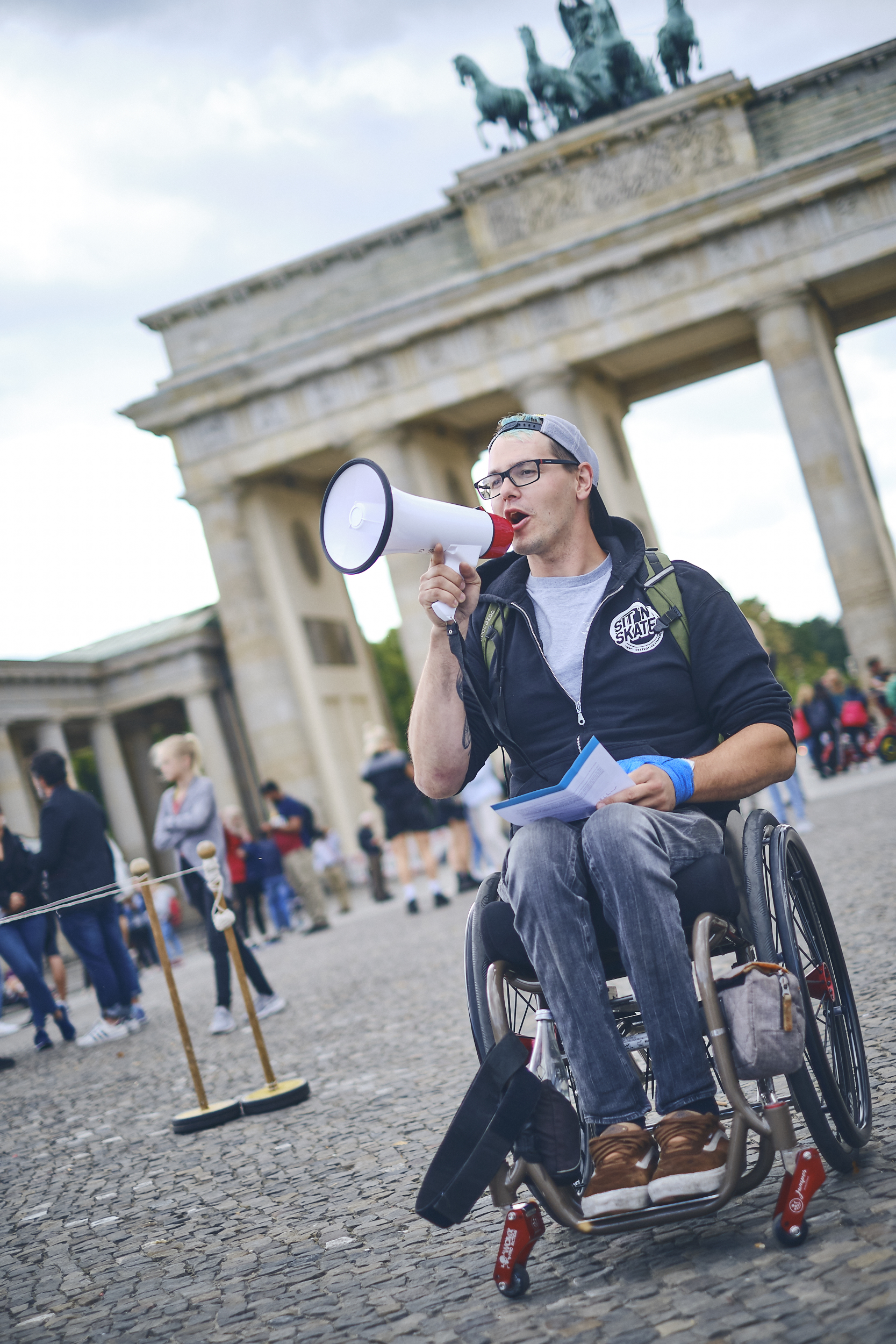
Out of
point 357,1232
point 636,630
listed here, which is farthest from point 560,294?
point 357,1232

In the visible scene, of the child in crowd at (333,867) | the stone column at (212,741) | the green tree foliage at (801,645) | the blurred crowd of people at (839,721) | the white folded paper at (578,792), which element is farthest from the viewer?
the green tree foliage at (801,645)

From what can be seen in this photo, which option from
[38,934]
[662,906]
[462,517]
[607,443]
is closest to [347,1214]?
[662,906]

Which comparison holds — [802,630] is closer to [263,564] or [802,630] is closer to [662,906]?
[263,564]

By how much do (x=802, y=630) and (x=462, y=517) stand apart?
4090 inches

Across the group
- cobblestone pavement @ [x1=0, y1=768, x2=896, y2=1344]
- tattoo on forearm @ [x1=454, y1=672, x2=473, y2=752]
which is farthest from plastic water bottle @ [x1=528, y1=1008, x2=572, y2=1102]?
tattoo on forearm @ [x1=454, y1=672, x2=473, y2=752]

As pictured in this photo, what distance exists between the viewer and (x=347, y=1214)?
342cm

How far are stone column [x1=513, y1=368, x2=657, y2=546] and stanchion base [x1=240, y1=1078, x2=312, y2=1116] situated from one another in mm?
22555

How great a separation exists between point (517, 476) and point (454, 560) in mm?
292

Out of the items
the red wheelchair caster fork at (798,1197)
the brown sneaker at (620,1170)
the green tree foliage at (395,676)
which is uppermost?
the green tree foliage at (395,676)

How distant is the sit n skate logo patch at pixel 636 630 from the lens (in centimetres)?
292

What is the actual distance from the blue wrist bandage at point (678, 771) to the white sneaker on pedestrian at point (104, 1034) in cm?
743

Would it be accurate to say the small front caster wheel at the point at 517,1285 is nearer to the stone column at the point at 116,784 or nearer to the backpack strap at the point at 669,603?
the backpack strap at the point at 669,603

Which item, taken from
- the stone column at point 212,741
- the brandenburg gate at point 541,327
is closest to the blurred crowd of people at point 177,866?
the brandenburg gate at point 541,327

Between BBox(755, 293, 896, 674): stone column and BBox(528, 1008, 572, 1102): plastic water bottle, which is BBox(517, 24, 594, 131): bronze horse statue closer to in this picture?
BBox(755, 293, 896, 674): stone column
